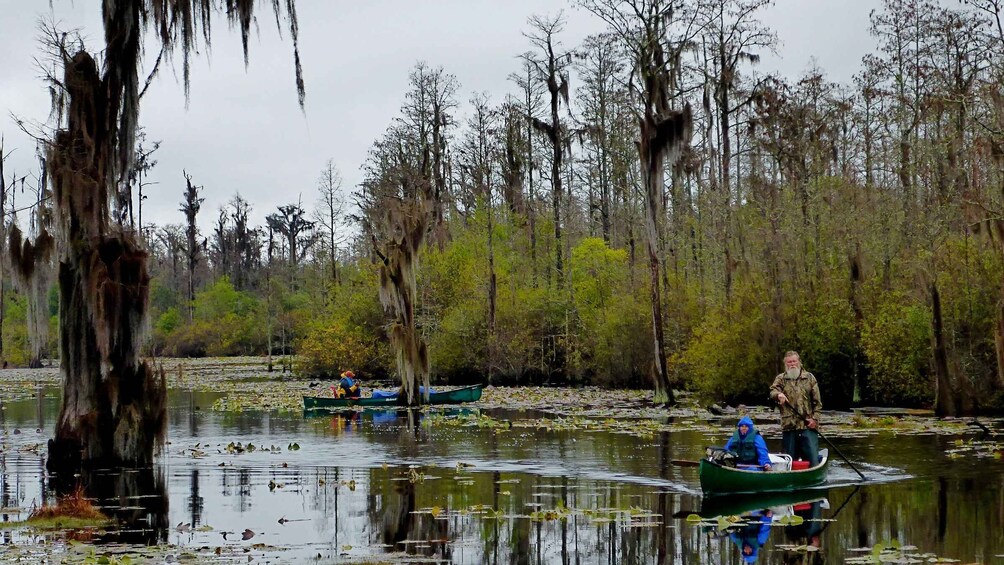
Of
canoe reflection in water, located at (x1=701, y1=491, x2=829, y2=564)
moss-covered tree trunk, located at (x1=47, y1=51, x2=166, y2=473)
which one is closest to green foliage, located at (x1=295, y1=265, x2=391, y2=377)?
moss-covered tree trunk, located at (x1=47, y1=51, x2=166, y2=473)

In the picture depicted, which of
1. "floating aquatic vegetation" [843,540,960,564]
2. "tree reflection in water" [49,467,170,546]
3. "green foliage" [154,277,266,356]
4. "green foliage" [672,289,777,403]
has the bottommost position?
"floating aquatic vegetation" [843,540,960,564]

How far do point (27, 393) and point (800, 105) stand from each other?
30813mm

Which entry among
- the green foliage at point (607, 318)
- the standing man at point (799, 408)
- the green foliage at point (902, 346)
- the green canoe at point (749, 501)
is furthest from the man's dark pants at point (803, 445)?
the green foliage at point (607, 318)

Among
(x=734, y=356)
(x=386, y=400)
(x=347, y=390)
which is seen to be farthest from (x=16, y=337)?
(x=734, y=356)

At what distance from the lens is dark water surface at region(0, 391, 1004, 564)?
41.2 ft

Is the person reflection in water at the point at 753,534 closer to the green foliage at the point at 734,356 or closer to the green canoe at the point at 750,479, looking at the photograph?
the green canoe at the point at 750,479

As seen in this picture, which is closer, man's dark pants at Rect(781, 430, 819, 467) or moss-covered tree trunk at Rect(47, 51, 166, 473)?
man's dark pants at Rect(781, 430, 819, 467)

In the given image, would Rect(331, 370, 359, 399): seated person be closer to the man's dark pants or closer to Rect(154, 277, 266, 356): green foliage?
the man's dark pants

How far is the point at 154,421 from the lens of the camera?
773 inches

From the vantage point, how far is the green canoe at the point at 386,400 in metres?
35.6

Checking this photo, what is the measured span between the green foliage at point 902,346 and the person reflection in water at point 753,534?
52.1 ft

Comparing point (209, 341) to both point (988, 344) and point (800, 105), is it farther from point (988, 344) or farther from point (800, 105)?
point (988, 344)

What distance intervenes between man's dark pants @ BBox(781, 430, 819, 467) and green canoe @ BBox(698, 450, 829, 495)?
24 centimetres

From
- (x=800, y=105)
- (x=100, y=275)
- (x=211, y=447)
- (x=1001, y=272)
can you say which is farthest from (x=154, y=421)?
(x=800, y=105)
